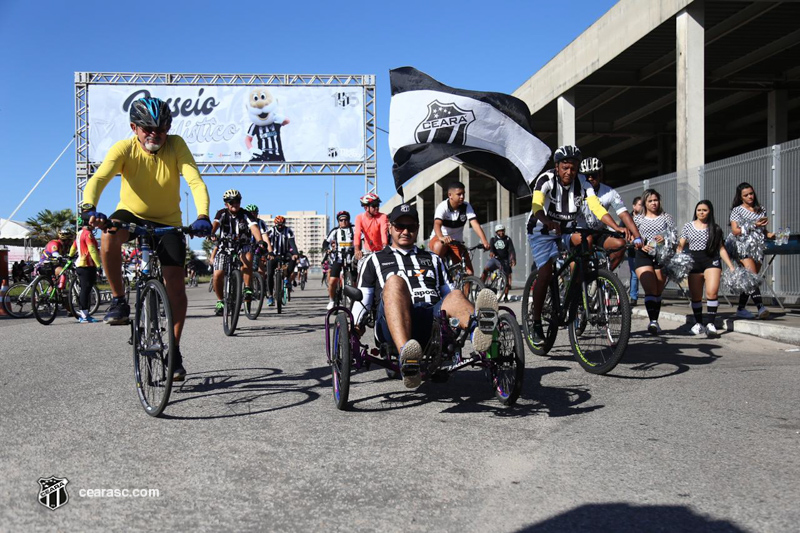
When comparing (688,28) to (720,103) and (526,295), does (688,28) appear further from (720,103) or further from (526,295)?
(720,103)

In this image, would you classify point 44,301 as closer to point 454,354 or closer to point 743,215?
point 454,354

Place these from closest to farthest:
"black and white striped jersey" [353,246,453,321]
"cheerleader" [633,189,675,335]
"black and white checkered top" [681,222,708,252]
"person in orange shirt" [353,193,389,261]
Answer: "black and white striped jersey" [353,246,453,321] < "cheerleader" [633,189,675,335] < "black and white checkered top" [681,222,708,252] < "person in orange shirt" [353,193,389,261]

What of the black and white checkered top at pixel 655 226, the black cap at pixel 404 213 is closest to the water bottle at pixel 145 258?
the black cap at pixel 404 213

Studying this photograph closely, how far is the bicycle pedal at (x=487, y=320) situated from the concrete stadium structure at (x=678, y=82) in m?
9.98

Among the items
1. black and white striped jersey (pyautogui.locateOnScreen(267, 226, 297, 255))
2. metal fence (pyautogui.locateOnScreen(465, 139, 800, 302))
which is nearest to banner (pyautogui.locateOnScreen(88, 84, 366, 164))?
black and white striped jersey (pyautogui.locateOnScreen(267, 226, 297, 255))

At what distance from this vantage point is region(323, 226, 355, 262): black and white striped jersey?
12281 mm

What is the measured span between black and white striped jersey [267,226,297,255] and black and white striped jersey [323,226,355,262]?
2.02m

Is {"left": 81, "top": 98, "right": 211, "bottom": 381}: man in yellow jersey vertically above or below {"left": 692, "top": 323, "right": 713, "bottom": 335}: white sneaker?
above

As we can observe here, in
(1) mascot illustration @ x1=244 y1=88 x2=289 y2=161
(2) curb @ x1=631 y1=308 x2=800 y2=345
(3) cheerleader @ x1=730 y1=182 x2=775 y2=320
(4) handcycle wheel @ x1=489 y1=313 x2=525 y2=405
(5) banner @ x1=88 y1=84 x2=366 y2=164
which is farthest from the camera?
(1) mascot illustration @ x1=244 y1=88 x2=289 y2=161

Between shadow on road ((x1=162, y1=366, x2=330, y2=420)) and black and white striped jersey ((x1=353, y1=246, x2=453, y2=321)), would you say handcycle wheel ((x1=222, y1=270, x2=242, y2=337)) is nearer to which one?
shadow on road ((x1=162, y1=366, x2=330, y2=420))

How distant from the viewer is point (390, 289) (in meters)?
4.42

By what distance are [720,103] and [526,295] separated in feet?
73.3

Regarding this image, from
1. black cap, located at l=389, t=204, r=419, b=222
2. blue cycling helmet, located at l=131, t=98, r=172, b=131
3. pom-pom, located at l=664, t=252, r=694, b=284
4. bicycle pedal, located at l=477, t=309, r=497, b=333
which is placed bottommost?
bicycle pedal, located at l=477, t=309, r=497, b=333

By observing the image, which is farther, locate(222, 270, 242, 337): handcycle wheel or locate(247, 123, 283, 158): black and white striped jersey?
locate(247, 123, 283, 158): black and white striped jersey
